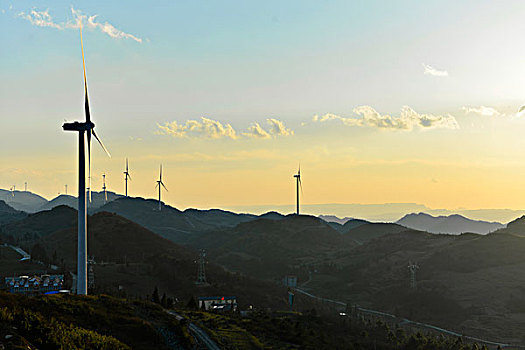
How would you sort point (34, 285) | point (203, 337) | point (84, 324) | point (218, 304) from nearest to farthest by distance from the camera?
point (84, 324)
point (203, 337)
point (34, 285)
point (218, 304)

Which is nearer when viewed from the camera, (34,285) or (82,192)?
(82,192)

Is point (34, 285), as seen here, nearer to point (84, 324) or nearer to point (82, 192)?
point (82, 192)

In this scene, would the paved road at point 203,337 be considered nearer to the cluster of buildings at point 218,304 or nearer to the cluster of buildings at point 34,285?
the cluster of buildings at point 218,304

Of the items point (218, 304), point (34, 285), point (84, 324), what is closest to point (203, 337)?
point (84, 324)

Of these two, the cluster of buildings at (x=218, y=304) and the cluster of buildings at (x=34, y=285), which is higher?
the cluster of buildings at (x=34, y=285)

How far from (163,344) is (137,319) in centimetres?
815

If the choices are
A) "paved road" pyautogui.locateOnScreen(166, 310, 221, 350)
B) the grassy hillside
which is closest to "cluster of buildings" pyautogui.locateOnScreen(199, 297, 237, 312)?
the grassy hillside

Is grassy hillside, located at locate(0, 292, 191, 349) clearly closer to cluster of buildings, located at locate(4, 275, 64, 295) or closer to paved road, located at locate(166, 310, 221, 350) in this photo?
paved road, located at locate(166, 310, 221, 350)

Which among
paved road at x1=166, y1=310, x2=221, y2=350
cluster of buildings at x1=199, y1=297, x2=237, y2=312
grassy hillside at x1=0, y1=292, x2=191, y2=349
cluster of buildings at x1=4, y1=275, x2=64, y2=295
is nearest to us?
grassy hillside at x1=0, y1=292, x2=191, y2=349

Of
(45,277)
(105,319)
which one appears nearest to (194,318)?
(105,319)

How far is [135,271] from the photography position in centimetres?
19988

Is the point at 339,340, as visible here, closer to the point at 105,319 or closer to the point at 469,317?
the point at 105,319

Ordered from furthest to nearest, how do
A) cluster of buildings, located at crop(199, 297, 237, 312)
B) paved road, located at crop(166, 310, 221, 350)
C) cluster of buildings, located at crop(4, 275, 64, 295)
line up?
cluster of buildings, located at crop(199, 297, 237, 312), cluster of buildings, located at crop(4, 275, 64, 295), paved road, located at crop(166, 310, 221, 350)

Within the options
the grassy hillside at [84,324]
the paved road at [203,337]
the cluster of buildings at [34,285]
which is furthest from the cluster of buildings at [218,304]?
the paved road at [203,337]
